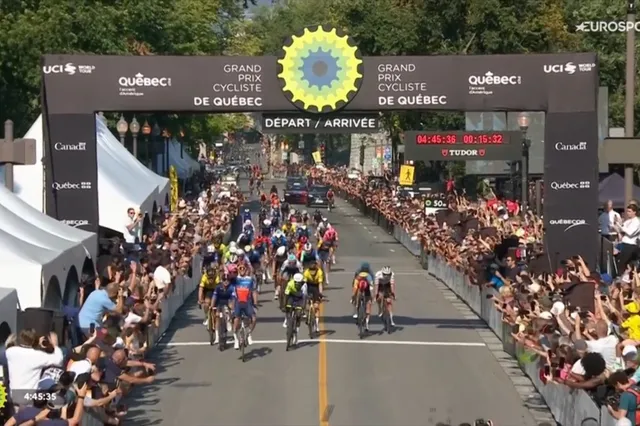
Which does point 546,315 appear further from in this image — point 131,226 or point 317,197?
point 317,197

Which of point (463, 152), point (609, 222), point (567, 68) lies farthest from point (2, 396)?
point (463, 152)

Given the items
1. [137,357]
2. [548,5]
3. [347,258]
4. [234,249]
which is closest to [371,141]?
[548,5]

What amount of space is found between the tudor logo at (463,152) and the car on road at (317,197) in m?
37.0

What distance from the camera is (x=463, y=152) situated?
3812 cm

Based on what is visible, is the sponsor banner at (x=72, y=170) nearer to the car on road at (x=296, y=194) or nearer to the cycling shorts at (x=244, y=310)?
the cycling shorts at (x=244, y=310)

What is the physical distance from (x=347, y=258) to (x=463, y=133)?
8.12 m

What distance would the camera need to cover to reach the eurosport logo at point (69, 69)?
74.7 feet

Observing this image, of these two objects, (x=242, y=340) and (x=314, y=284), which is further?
(x=314, y=284)

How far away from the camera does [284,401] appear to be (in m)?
18.2

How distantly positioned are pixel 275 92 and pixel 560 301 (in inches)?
273

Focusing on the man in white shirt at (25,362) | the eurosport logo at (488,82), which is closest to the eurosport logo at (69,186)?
the eurosport logo at (488,82)

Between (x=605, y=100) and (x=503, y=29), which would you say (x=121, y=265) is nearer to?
(x=605, y=100)

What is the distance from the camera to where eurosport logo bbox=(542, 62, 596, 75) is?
75.7ft

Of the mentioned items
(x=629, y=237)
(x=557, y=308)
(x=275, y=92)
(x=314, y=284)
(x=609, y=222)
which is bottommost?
(x=314, y=284)
